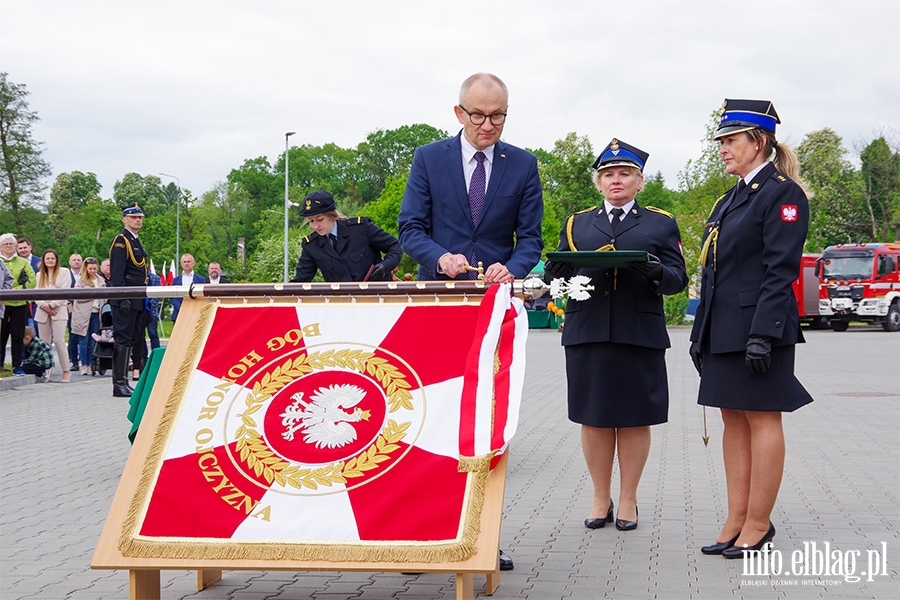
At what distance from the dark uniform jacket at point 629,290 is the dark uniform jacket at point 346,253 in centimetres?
257

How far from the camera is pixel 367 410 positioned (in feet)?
13.0

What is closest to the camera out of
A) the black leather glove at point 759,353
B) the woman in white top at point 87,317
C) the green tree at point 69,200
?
the black leather glove at point 759,353

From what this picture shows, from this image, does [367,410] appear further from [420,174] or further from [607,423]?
[607,423]

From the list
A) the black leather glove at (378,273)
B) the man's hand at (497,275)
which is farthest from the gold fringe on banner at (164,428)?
the black leather glove at (378,273)

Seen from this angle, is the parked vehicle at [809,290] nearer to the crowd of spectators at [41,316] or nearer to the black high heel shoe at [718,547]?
the crowd of spectators at [41,316]

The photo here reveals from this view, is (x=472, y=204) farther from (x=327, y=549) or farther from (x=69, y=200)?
(x=69, y=200)

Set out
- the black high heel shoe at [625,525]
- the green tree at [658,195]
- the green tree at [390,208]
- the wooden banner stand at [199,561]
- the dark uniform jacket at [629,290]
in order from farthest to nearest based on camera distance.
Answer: the green tree at [658,195], the green tree at [390,208], the black high heel shoe at [625,525], the dark uniform jacket at [629,290], the wooden banner stand at [199,561]

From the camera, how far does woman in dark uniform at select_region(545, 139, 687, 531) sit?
5406 millimetres

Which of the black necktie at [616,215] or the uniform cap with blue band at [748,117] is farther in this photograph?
the black necktie at [616,215]

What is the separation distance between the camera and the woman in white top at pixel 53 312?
1478 centimetres

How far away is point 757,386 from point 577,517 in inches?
62.1

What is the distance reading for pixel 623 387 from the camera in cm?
543

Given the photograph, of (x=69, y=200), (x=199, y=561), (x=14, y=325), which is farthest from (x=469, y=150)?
(x=69, y=200)

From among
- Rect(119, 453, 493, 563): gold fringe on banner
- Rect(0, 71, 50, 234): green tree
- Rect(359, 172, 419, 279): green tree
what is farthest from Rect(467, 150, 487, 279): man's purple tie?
Rect(359, 172, 419, 279): green tree
